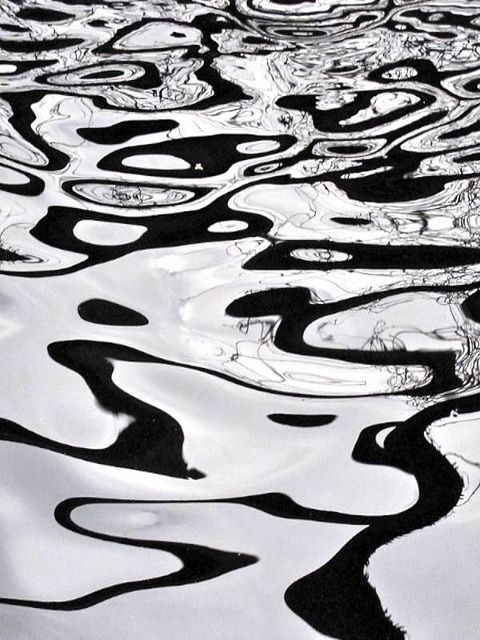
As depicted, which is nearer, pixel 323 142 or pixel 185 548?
pixel 185 548

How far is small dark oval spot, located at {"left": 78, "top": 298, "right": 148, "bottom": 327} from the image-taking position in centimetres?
161

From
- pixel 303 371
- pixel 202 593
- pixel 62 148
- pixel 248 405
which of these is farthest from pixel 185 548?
pixel 62 148

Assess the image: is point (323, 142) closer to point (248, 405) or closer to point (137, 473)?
point (248, 405)

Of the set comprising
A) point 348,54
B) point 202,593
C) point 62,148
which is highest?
point 348,54

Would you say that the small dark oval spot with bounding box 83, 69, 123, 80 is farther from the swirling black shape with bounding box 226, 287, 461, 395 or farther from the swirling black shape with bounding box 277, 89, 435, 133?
the swirling black shape with bounding box 226, 287, 461, 395

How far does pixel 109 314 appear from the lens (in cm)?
163

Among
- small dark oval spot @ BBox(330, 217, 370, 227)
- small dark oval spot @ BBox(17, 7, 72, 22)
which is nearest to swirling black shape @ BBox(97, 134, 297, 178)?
small dark oval spot @ BBox(330, 217, 370, 227)

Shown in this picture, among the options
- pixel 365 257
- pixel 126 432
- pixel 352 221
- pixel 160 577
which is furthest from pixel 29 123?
pixel 160 577

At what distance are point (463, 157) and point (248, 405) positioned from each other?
124 cm

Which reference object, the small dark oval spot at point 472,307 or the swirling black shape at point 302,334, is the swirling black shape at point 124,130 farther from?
the small dark oval spot at point 472,307

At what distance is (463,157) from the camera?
7.55 feet

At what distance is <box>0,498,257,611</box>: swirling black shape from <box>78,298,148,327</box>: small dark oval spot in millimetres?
492

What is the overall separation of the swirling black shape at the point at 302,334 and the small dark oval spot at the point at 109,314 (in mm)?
186

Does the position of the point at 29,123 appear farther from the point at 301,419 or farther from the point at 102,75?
the point at 301,419
